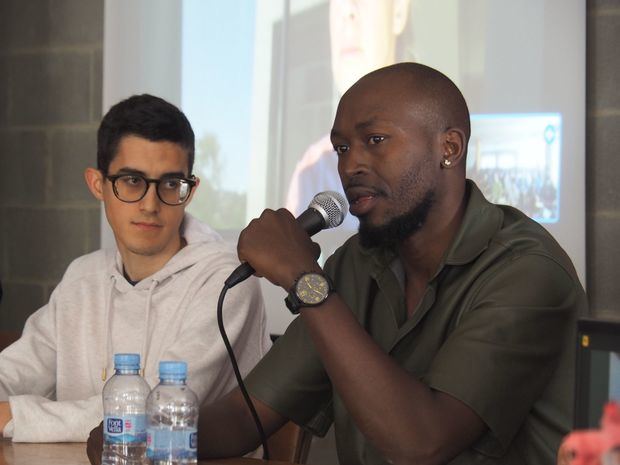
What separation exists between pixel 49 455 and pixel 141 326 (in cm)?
54

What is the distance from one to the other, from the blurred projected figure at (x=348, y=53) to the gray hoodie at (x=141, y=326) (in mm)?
1369

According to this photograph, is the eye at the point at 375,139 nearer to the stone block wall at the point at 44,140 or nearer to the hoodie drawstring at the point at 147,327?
the hoodie drawstring at the point at 147,327

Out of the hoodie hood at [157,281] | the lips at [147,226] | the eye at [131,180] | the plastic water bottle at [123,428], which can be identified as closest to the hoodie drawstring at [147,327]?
the hoodie hood at [157,281]

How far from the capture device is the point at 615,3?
331 cm

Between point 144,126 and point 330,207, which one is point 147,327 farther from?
point 330,207

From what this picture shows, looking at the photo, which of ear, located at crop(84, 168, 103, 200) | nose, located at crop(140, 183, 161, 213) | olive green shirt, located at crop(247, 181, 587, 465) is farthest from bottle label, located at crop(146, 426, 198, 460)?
ear, located at crop(84, 168, 103, 200)

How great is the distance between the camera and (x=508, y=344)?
145 cm

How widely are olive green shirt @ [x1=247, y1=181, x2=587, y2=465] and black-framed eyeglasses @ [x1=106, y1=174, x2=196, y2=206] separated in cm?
52

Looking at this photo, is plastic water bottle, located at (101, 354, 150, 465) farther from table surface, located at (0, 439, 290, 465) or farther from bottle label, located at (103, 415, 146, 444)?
table surface, located at (0, 439, 290, 465)

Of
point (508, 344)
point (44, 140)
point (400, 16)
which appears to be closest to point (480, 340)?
point (508, 344)

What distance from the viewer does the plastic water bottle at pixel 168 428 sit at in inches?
50.5

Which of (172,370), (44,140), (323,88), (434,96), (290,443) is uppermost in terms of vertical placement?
(323,88)

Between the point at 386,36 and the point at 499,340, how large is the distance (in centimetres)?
222

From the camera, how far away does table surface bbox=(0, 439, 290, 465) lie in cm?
152
